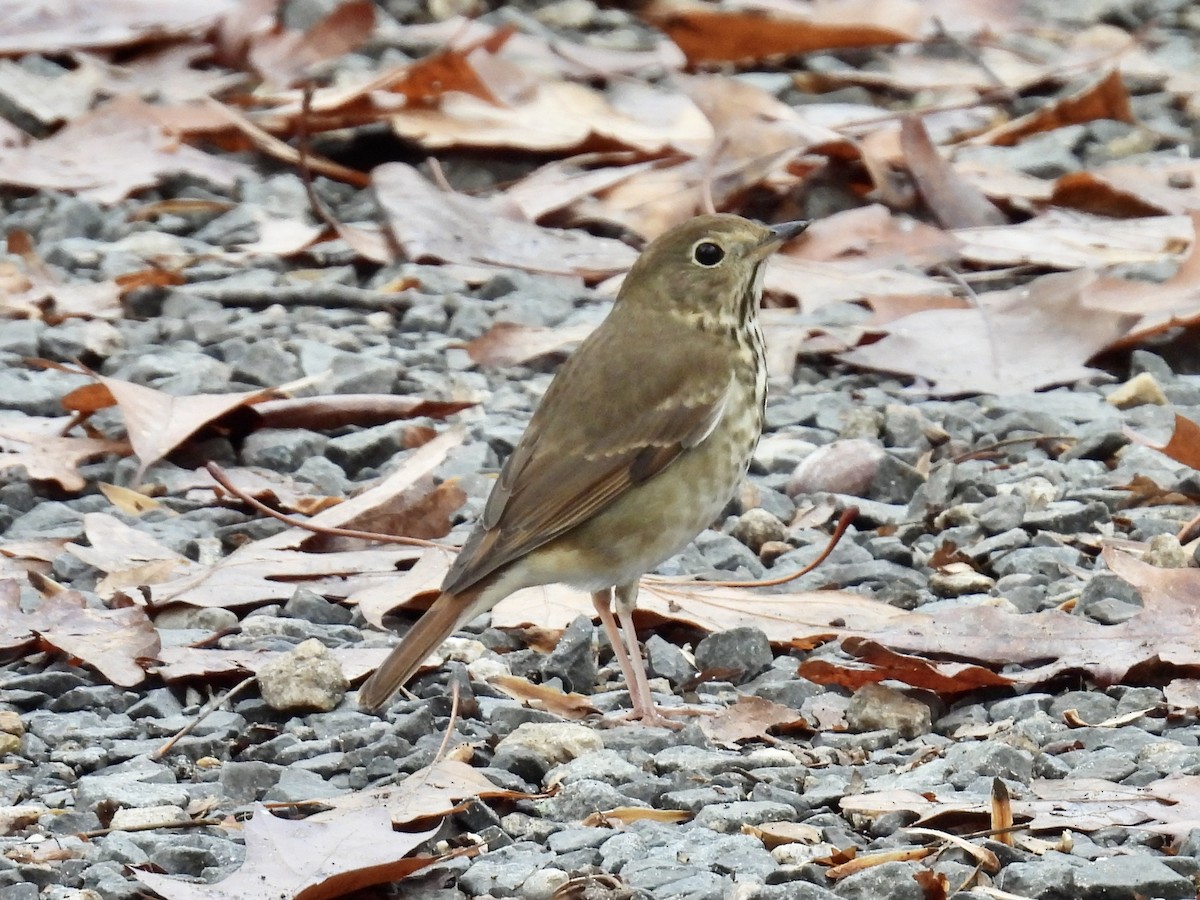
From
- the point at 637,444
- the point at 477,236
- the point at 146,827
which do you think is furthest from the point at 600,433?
the point at 477,236

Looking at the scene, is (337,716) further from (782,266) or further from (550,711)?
(782,266)

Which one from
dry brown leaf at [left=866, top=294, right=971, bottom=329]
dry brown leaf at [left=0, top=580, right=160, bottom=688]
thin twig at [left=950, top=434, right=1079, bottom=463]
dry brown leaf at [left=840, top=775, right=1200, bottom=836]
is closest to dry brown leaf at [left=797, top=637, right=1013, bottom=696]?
dry brown leaf at [left=840, top=775, right=1200, bottom=836]

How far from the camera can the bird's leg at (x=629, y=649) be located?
448cm

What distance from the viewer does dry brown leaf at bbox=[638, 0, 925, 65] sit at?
9617mm

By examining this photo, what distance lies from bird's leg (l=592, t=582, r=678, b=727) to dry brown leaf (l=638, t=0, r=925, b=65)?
5110 millimetres

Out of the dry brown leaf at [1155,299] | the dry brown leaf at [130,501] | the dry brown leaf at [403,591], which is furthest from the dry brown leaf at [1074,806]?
the dry brown leaf at [1155,299]

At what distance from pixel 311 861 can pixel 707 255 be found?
7.50ft

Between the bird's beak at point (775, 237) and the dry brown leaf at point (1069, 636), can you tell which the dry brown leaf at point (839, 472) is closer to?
the bird's beak at point (775, 237)

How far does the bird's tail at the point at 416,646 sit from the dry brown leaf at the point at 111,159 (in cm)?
445

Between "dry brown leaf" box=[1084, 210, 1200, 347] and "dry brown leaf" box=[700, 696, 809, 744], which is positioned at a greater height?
"dry brown leaf" box=[700, 696, 809, 744]

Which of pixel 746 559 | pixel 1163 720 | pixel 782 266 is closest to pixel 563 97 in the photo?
pixel 782 266

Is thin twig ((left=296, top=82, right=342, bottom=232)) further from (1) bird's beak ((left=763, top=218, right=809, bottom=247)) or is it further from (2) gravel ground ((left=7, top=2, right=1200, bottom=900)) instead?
(1) bird's beak ((left=763, top=218, right=809, bottom=247))

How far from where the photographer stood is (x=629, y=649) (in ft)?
15.5

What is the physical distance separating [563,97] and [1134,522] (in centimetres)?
417
